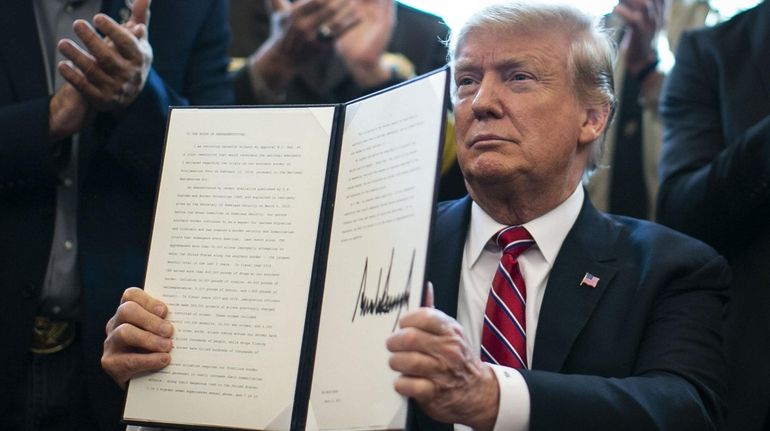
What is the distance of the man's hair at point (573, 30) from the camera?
2.95m

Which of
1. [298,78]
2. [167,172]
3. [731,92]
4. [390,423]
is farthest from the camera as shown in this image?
[298,78]

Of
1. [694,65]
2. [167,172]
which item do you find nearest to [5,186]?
[167,172]

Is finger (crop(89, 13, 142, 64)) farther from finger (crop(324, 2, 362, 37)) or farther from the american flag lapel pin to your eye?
the american flag lapel pin

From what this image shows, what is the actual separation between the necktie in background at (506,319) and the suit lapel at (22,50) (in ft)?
4.50

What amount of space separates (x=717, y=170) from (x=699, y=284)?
518mm

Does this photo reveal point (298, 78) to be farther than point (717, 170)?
Yes

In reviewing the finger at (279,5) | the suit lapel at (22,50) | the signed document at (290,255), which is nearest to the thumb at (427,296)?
the signed document at (290,255)

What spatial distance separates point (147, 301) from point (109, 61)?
774mm

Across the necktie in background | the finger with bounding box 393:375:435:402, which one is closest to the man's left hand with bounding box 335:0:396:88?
the necktie in background

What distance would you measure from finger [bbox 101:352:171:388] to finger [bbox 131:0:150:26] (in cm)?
100

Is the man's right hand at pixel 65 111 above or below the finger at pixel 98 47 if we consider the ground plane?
below

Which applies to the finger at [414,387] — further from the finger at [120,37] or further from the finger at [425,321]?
the finger at [120,37]

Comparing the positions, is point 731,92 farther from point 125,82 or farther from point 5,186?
point 5,186

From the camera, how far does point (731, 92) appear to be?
340 cm
